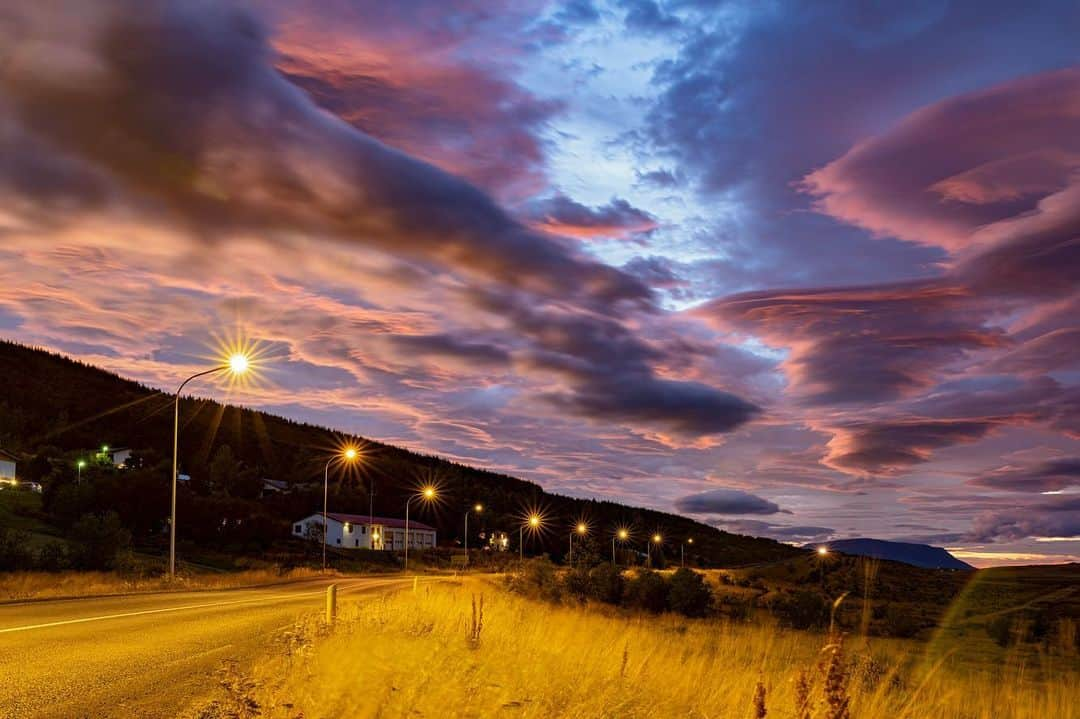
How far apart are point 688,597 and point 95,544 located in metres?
30.6

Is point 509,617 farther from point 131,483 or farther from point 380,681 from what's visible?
point 131,483

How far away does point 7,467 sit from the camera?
106m

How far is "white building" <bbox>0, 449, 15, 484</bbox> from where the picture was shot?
103400 millimetres

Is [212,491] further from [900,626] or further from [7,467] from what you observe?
[900,626]

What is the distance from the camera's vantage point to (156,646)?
44.4 feet

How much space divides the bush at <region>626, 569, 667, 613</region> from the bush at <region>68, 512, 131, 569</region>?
26265mm

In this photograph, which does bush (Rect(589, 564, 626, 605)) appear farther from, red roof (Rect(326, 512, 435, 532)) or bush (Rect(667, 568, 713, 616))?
red roof (Rect(326, 512, 435, 532))

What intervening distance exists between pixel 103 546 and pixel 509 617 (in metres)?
32.6

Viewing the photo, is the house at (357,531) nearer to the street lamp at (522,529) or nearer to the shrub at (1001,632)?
the street lamp at (522,529)

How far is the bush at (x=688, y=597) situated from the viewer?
127 ft

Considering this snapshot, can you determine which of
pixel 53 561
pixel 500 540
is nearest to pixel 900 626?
pixel 53 561

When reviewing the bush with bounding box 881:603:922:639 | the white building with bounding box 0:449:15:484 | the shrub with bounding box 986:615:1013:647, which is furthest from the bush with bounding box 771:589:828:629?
the white building with bounding box 0:449:15:484

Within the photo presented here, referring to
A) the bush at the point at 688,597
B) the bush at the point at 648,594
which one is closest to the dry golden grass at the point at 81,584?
the bush at the point at 648,594

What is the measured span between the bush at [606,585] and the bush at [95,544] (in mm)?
24320
